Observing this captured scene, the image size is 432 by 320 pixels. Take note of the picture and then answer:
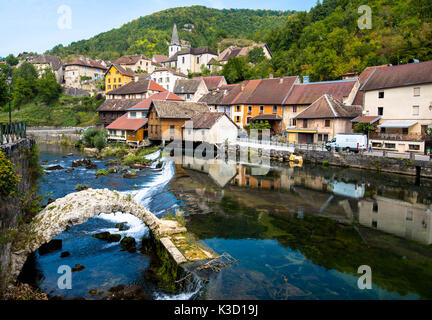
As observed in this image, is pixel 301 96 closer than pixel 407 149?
No

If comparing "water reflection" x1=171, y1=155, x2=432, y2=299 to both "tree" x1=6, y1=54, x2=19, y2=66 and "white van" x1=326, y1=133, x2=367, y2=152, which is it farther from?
"tree" x1=6, y1=54, x2=19, y2=66

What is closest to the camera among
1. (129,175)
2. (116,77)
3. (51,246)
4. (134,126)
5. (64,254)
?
(64,254)

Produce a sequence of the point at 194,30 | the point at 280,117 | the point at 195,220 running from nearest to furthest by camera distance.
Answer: the point at 195,220 < the point at 280,117 < the point at 194,30

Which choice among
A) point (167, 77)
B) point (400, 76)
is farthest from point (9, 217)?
point (167, 77)

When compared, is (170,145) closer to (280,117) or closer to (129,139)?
(129,139)

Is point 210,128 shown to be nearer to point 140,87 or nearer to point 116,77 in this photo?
point 140,87

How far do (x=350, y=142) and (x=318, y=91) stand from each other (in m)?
13.7

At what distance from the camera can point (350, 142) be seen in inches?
1291

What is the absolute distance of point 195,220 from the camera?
16078mm

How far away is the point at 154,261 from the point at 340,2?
8680cm

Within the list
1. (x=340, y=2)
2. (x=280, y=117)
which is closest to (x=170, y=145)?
(x=280, y=117)

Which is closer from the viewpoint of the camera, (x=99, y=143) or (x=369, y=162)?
(x=369, y=162)

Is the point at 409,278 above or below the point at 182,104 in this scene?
below

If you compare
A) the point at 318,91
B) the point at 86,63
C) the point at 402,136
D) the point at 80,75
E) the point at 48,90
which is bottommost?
the point at 402,136
